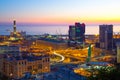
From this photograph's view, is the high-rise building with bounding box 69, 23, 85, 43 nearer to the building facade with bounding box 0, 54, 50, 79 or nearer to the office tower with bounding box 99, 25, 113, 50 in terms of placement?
the office tower with bounding box 99, 25, 113, 50

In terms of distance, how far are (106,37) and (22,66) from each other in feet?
44.3

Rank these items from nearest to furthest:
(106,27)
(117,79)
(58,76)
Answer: (117,79) < (58,76) < (106,27)

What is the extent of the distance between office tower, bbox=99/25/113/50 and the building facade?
11.5 meters

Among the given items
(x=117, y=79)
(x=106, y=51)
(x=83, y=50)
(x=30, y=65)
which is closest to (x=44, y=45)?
(x=83, y=50)

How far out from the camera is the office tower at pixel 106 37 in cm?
2268

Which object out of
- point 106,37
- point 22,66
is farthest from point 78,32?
point 22,66

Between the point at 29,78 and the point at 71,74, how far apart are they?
1.66m

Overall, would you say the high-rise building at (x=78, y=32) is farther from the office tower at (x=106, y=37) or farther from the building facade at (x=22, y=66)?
the building facade at (x=22, y=66)

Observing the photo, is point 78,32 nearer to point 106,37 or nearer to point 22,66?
point 106,37

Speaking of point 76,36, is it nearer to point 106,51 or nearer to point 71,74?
point 106,51

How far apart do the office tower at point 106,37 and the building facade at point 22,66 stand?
11.5 meters

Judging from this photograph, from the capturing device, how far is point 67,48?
2355cm

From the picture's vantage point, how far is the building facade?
11023 mm

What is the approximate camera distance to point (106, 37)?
23.4 metres
